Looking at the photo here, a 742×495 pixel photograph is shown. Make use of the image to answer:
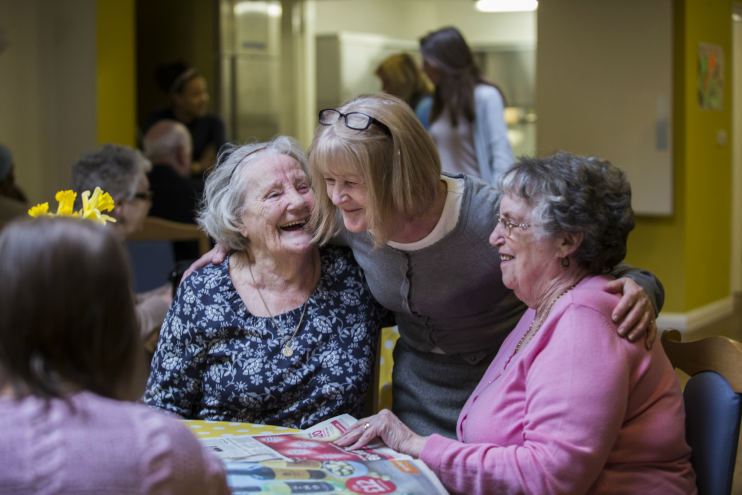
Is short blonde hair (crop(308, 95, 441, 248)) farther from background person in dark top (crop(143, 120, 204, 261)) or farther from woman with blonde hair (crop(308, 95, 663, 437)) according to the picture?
background person in dark top (crop(143, 120, 204, 261))

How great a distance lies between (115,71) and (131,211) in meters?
2.82

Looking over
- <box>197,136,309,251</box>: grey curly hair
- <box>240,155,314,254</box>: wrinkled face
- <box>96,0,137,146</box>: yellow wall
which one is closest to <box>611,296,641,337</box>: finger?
<box>240,155,314,254</box>: wrinkled face

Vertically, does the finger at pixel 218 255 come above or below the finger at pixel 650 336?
above

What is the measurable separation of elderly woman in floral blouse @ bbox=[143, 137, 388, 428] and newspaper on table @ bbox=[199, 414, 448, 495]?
0.27m

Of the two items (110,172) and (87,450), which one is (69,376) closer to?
(87,450)

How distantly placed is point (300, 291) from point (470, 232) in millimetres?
469

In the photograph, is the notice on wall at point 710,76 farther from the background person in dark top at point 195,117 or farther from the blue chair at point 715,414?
the blue chair at point 715,414

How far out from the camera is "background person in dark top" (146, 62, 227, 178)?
5.29m

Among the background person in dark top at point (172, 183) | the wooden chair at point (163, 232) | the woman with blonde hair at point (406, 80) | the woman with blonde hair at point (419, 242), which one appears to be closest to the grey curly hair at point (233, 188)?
the woman with blonde hair at point (419, 242)

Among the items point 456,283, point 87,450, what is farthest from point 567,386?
point 87,450

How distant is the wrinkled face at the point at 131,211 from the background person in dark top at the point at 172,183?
2.48ft

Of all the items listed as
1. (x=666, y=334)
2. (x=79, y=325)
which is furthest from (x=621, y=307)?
(x=79, y=325)

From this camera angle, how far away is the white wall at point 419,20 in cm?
848

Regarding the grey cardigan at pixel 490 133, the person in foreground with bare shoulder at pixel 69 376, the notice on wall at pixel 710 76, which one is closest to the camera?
the person in foreground with bare shoulder at pixel 69 376
